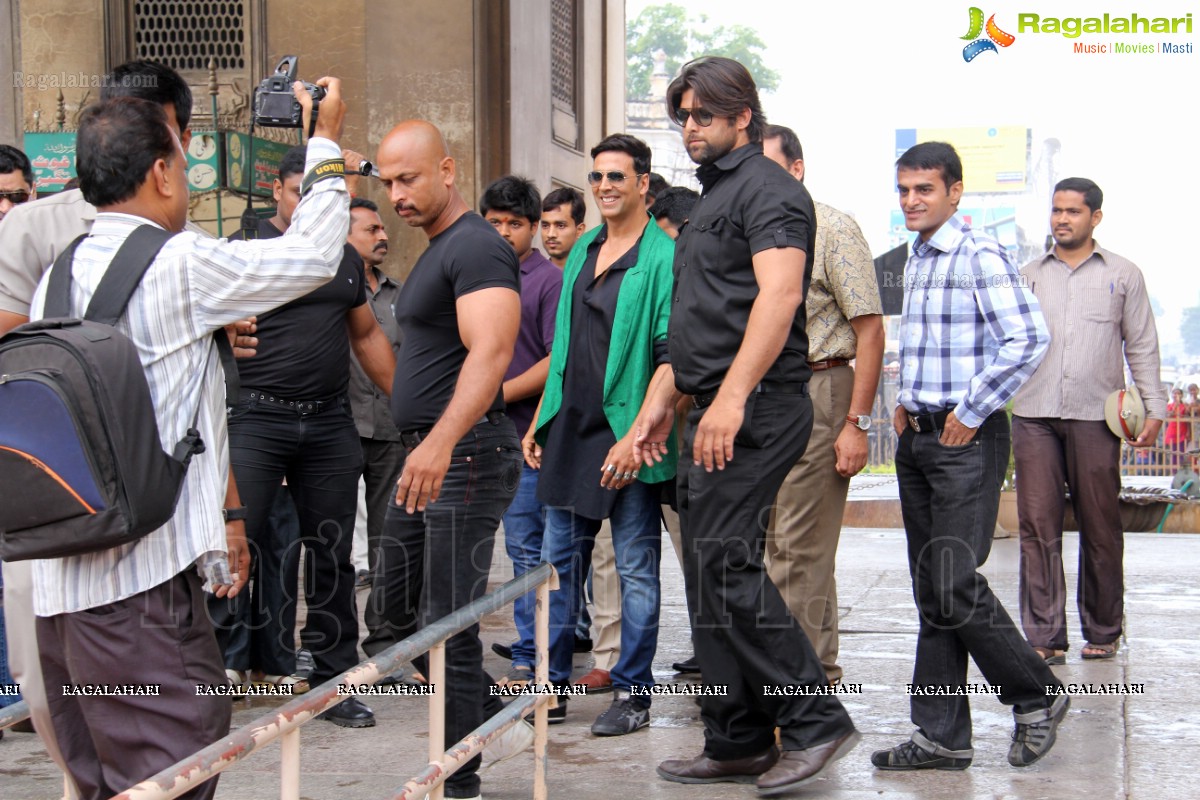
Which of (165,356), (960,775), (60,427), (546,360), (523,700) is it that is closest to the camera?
(60,427)

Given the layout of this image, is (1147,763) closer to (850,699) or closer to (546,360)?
(850,699)

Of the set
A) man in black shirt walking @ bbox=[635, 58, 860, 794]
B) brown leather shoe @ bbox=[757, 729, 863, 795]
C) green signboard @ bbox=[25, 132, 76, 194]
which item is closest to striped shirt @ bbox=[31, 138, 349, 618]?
man in black shirt walking @ bbox=[635, 58, 860, 794]

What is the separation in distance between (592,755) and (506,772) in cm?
32

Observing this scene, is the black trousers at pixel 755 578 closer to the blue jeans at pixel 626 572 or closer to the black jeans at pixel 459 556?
the black jeans at pixel 459 556

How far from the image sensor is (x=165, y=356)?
2.85 meters

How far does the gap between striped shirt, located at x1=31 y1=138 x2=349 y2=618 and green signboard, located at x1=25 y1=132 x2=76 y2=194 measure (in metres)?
6.29

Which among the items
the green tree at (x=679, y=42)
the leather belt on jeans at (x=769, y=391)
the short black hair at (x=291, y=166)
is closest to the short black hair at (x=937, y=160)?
the leather belt on jeans at (x=769, y=391)

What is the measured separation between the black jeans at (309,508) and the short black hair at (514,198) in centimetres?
145

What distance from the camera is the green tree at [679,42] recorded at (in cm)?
6512

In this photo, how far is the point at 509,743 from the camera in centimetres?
367

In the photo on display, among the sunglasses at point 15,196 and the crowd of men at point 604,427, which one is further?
the sunglasses at point 15,196

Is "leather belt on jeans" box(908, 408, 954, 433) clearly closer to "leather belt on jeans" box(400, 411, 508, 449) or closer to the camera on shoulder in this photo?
"leather belt on jeans" box(400, 411, 508, 449)

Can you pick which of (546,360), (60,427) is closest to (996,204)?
(546,360)

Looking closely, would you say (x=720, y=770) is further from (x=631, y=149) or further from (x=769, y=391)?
(x=631, y=149)
